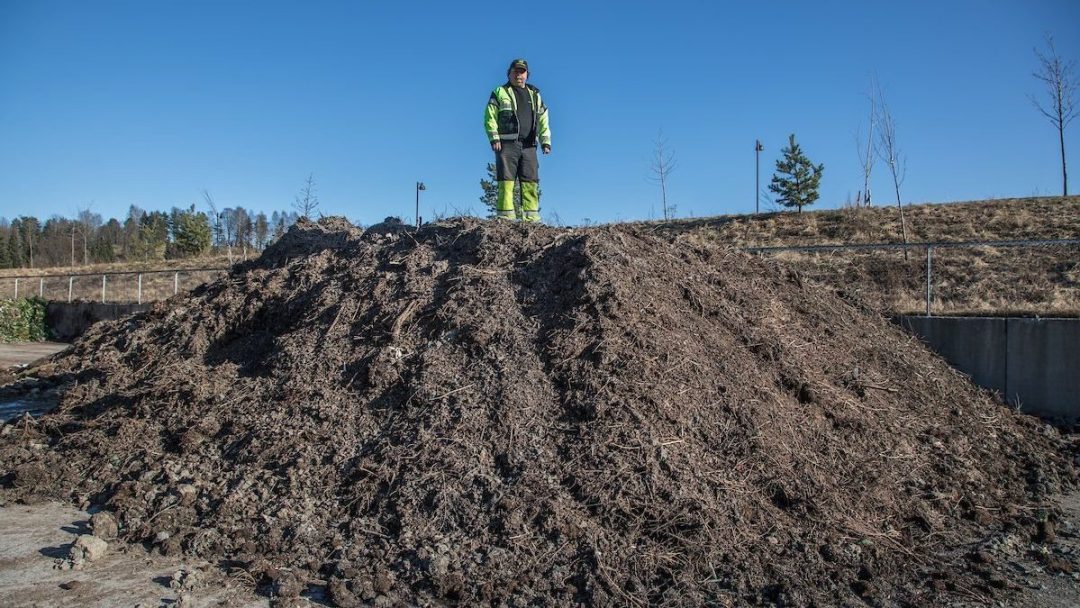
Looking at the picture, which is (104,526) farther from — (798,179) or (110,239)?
(110,239)

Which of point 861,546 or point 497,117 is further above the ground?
point 497,117

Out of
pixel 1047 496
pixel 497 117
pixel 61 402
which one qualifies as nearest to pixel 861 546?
pixel 1047 496

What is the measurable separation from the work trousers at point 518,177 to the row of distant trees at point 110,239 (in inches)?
1547

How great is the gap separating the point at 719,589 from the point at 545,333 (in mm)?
2467

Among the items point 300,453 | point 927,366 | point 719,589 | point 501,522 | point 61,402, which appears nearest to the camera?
point 719,589

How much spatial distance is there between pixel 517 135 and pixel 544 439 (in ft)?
15.1

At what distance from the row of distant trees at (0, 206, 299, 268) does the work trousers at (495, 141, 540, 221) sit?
39292 millimetres

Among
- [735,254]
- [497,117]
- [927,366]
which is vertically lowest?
[927,366]

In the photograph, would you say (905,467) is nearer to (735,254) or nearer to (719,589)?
(719,589)

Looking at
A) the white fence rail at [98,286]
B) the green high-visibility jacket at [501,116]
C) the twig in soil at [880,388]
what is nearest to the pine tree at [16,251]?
the white fence rail at [98,286]

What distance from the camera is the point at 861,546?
14.1 ft

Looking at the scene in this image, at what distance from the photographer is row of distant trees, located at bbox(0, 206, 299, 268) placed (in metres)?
47.3

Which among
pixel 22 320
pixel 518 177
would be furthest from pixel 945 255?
pixel 22 320

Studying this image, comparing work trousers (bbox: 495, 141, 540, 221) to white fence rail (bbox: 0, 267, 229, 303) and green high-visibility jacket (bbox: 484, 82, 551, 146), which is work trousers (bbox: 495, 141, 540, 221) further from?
white fence rail (bbox: 0, 267, 229, 303)
